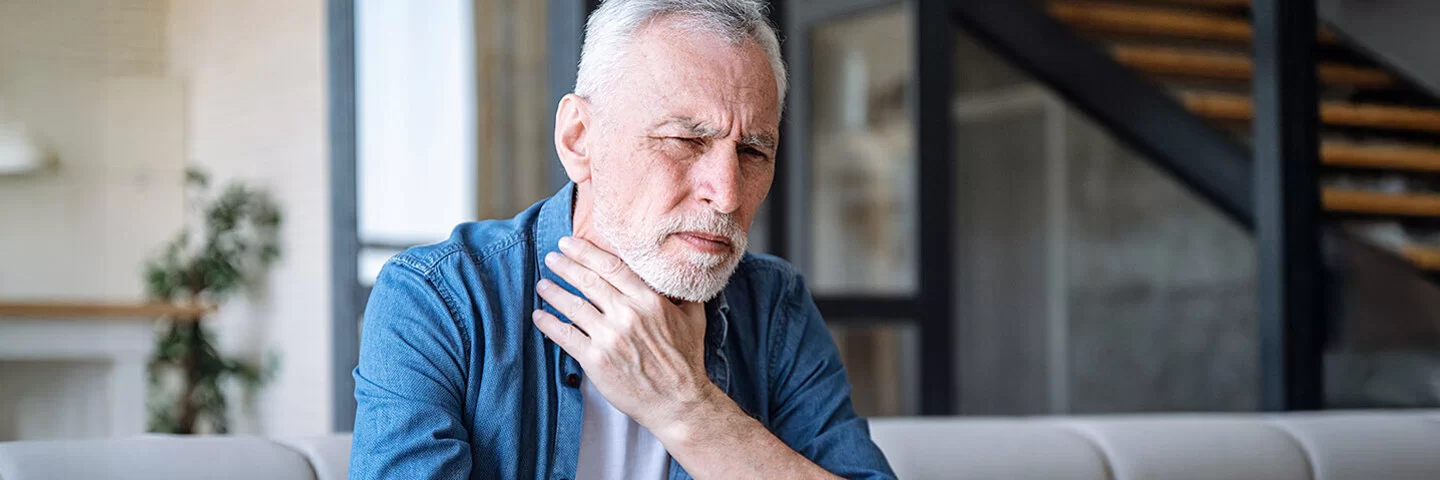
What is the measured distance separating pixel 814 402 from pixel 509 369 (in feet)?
1.22

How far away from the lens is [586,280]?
4.46 feet

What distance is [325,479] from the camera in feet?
4.91

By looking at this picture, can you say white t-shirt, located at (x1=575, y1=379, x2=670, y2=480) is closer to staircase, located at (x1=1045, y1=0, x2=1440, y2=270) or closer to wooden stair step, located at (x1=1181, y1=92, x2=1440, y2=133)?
staircase, located at (x1=1045, y1=0, x2=1440, y2=270)

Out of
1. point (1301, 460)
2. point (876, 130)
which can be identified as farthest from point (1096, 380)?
point (1301, 460)

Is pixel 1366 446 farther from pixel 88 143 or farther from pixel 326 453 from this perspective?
pixel 88 143

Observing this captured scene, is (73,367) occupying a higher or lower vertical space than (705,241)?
lower

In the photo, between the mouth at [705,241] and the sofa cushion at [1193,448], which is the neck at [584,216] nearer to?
the mouth at [705,241]

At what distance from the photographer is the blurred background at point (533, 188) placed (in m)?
3.04

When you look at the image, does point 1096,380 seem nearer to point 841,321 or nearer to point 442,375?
point 841,321

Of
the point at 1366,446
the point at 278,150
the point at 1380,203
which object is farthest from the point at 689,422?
the point at 1380,203

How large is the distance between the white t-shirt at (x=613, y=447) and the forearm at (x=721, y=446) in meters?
0.10

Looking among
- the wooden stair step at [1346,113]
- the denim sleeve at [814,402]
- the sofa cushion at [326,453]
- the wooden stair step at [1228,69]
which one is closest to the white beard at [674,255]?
the denim sleeve at [814,402]

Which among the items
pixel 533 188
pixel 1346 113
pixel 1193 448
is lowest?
pixel 1193 448

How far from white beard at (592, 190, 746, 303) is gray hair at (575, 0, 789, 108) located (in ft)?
0.43
